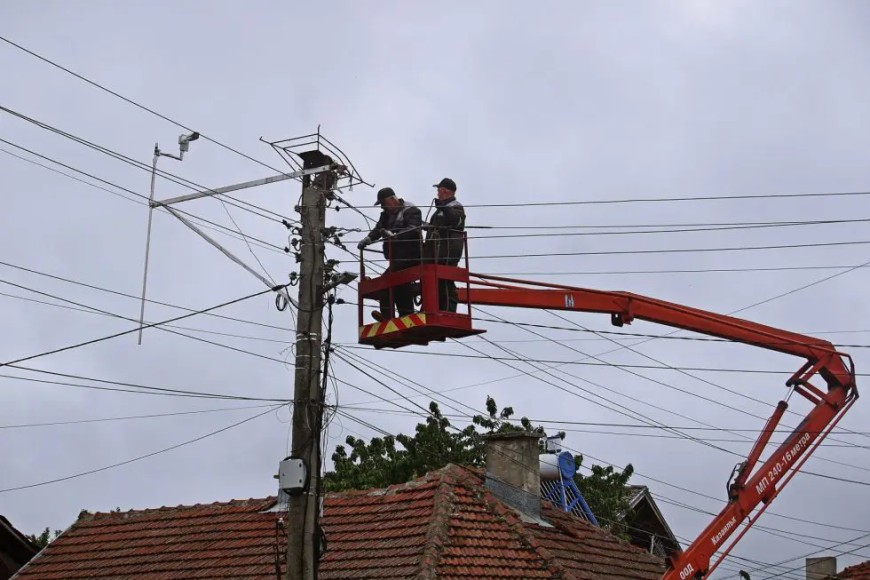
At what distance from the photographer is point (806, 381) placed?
1780 centimetres

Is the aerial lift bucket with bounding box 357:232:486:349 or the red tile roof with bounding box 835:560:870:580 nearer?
the aerial lift bucket with bounding box 357:232:486:349

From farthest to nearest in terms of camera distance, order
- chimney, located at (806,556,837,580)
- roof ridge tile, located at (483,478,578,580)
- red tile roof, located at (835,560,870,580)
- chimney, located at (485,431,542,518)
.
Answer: chimney, located at (806,556,837,580)
red tile roof, located at (835,560,870,580)
chimney, located at (485,431,542,518)
roof ridge tile, located at (483,478,578,580)

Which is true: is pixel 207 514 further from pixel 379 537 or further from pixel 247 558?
pixel 379 537

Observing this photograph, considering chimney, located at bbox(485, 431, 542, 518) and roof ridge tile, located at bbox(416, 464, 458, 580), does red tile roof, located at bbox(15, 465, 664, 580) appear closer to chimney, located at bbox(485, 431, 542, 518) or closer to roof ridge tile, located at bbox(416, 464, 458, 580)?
roof ridge tile, located at bbox(416, 464, 458, 580)

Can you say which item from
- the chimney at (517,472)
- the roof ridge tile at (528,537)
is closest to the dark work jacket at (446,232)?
the roof ridge tile at (528,537)

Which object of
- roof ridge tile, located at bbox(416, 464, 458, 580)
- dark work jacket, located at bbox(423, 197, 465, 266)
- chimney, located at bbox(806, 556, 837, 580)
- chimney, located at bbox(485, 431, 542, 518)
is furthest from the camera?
chimney, located at bbox(806, 556, 837, 580)

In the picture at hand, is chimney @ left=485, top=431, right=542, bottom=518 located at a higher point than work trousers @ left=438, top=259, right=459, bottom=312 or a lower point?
lower

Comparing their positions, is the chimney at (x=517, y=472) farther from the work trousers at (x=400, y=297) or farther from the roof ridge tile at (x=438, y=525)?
the work trousers at (x=400, y=297)

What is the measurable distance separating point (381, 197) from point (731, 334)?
19.4 ft

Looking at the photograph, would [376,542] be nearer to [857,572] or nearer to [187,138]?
[187,138]

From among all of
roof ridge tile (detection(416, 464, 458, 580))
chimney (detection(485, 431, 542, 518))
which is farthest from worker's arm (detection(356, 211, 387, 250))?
chimney (detection(485, 431, 542, 518))

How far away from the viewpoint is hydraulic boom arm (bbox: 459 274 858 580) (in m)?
16.1

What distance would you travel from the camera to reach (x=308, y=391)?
1322 centimetres

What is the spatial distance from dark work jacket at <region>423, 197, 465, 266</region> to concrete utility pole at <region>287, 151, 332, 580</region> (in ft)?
4.57
